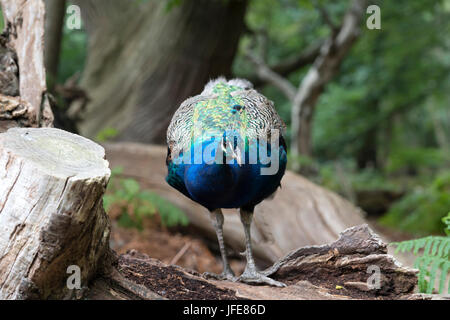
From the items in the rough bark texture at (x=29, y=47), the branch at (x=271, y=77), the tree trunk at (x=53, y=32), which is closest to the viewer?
the rough bark texture at (x=29, y=47)

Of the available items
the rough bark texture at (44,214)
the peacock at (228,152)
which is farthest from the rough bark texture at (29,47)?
the rough bark texture at (44,214)

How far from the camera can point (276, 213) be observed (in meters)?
Result: 6.24

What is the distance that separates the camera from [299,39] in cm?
1441

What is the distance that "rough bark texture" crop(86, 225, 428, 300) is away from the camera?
3.04 m

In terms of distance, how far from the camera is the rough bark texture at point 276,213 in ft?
19.3

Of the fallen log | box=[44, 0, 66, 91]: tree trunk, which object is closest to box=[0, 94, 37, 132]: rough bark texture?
the fallen log

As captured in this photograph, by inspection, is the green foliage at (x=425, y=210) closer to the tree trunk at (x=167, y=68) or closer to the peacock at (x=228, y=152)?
the tree trunk at (x=167, y=68)

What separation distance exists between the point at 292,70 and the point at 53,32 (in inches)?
284

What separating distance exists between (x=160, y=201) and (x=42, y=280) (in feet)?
11.7

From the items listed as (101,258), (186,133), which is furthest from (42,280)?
(186,133)

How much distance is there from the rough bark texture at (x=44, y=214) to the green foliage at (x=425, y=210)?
26.2ft

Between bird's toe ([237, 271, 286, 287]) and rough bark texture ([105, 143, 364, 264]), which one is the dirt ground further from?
bird's toe ([237, 271, 286, 287])

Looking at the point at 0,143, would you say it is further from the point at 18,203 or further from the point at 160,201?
the point at 160,201

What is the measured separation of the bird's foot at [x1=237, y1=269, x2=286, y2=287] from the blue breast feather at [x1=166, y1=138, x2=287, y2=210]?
0.53 meters
